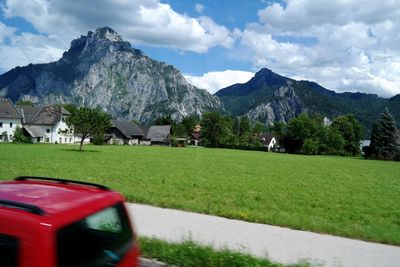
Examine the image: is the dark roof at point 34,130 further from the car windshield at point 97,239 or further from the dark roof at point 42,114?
the car windshield at point 97,239

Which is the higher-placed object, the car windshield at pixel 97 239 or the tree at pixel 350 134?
the tree at pixel 350 134

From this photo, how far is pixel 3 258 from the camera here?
9.77ft

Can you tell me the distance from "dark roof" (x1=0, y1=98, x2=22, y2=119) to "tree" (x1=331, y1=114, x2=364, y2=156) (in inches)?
3069

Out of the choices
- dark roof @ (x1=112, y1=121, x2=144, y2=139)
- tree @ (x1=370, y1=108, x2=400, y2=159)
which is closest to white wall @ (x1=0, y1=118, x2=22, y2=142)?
dark roof @ (x1=112, y1=121, x2=144, y2=139)

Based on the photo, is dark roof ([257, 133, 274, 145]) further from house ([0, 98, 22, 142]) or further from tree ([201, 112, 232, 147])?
house ([0, 98, 22, 142])

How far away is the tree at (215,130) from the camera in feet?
374

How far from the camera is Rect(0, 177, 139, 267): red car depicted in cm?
297

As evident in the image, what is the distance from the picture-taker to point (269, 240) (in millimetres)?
8555

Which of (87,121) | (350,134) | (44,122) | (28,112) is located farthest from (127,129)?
(87,121)

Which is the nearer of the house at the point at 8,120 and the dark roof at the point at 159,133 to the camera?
the house at the point at 8,120

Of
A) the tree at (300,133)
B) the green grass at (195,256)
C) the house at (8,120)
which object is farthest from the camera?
the tree at (300,133)

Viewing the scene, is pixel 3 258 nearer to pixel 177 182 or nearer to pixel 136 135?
pixel 177 182

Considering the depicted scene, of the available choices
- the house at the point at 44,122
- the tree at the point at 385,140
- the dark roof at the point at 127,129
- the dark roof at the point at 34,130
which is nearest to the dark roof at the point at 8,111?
the house at the point at 44,122

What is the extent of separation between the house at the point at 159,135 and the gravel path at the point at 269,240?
11000 cm
